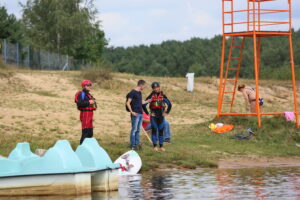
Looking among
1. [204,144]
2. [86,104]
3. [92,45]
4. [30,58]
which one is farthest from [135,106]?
[92,45]

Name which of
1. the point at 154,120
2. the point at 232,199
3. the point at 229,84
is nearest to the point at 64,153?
the point at 232,199

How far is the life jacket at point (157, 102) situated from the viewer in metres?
18.2

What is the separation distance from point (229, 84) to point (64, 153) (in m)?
33.9

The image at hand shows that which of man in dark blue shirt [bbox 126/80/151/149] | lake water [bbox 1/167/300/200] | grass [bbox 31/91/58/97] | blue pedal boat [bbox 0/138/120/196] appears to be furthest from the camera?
grass [bbox 31/91/58/97]

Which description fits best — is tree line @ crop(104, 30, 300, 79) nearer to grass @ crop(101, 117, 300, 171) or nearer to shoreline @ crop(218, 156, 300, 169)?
grass @ crop(101, 117, 300, 171)

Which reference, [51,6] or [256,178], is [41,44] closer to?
[51,6]

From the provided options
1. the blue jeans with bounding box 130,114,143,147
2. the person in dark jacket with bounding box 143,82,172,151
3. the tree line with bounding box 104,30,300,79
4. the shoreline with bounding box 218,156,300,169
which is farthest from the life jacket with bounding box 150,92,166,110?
the tree line with bounding box 104,30,300,79

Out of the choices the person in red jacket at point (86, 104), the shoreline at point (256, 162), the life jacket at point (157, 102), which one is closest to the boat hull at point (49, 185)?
the person in red jacket at point (86, 104)

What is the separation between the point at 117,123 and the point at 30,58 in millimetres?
20044

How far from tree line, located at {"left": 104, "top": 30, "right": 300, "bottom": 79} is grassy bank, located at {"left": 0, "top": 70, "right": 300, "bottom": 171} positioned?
71245mm

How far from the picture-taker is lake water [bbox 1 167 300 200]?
12.4 meters

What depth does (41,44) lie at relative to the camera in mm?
69125

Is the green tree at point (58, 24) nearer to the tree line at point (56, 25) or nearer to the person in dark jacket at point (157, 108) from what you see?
the tree line at point (56, 25)

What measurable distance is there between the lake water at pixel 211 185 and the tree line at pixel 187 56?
3567 inches
